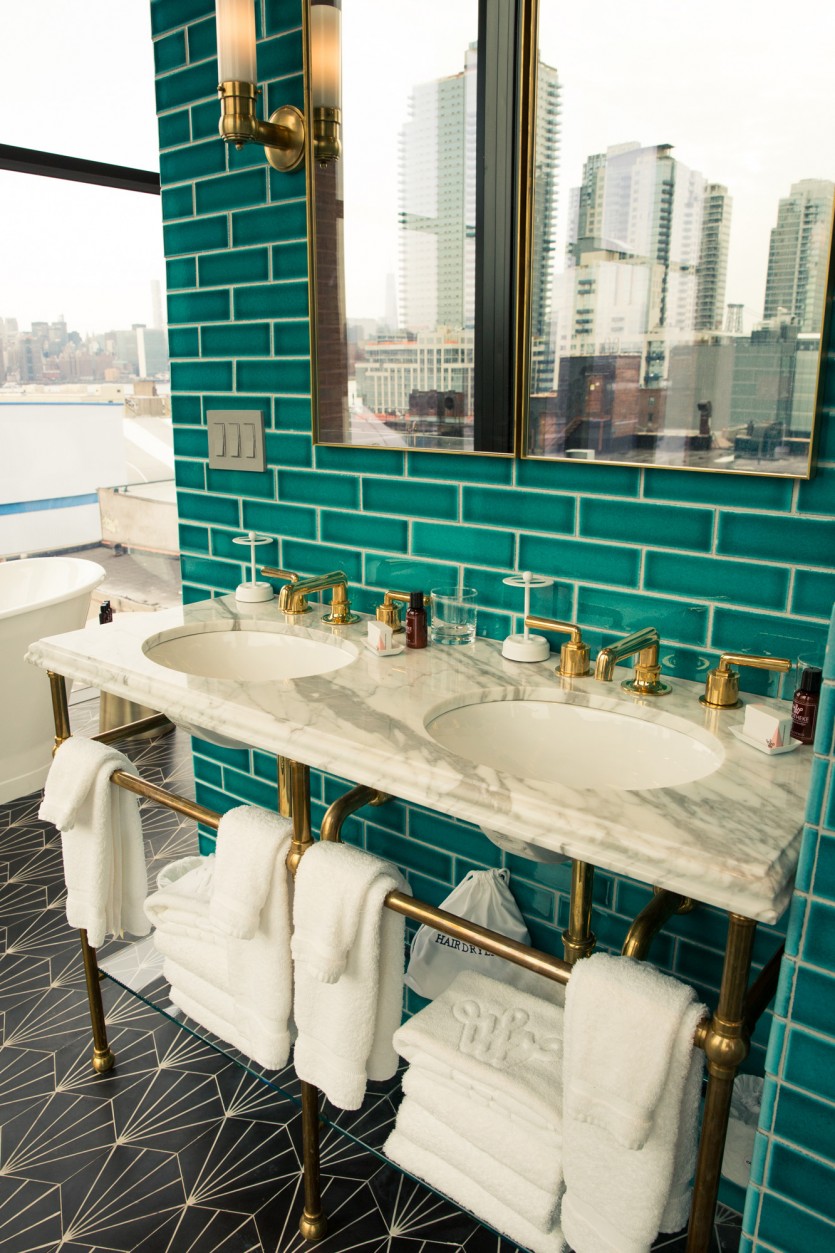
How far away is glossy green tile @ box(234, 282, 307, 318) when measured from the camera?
1.70m

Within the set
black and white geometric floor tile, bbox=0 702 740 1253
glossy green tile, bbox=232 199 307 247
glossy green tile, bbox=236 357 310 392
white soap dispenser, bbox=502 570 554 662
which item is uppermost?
glossy green tile, bbox=232 199 307 247

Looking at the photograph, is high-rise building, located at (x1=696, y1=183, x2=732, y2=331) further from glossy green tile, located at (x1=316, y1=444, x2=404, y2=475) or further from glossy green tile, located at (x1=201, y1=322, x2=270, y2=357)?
glossy green tile, located at (x1=201, y1=322, x2=270, y2=357)

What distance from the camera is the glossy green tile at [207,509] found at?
6.37ft

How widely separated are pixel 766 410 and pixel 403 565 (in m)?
0.70

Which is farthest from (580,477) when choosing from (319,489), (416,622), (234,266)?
(234,266)

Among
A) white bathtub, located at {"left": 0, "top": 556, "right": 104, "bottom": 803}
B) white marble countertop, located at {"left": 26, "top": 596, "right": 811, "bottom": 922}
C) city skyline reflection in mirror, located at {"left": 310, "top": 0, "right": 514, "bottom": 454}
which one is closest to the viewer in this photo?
white marble countertop, located at {"left": 26, "top": 596, "right": 811, "bottom": 922}

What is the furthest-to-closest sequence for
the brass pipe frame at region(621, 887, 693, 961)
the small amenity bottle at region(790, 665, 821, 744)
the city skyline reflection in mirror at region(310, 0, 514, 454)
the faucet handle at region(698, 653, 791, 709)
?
the city skyline reflection in mirror at region(310, 0, 514, 454) → the faucet handle at region(698, 653, 791, 709) → the small amenity bottle at region(790, 665, 821, 744) → the brass pipe frame at region(621, 887, 693, 961)

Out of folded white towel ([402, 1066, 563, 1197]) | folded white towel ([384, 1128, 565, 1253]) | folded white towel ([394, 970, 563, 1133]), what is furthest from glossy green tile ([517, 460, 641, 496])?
folded white towel ([384, 1128, 565, 1253])

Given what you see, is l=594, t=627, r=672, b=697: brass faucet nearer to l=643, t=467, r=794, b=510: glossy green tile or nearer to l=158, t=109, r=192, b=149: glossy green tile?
l=643, t=467, r=794, b=510: glossy green tile

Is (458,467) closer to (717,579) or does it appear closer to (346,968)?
(717,579)

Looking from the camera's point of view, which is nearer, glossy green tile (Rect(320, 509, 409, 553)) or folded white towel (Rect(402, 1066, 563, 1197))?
folded white towel (Rect(402, 1066, 563, 1197))

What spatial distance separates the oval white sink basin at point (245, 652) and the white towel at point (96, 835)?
0.65 feet

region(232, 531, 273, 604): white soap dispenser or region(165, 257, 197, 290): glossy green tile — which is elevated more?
region(165, 257, 197, 290): glossy green tile

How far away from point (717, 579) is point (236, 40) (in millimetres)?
1120
